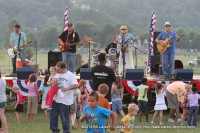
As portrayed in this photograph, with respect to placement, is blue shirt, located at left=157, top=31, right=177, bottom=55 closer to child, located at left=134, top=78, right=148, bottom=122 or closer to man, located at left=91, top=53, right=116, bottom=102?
child, located at left=134, top=78, right=148, bottom=122

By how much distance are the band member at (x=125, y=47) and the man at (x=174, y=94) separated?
2261 mm

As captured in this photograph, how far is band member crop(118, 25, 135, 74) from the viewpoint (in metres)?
23.1

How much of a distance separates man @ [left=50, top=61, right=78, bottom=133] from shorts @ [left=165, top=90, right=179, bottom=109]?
603 cm

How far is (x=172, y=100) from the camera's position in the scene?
21.7 m

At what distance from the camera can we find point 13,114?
75.4 ft

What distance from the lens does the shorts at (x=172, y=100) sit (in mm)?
21578

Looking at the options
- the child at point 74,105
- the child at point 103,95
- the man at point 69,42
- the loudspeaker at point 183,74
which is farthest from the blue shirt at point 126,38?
the child at point 103,95

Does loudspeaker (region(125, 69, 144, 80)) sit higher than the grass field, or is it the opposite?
loudspeaker (region(125, 69, 144, 80))

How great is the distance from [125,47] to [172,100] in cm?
270

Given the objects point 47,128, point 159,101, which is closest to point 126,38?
point 159,101

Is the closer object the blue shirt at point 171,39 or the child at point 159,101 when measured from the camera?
the child at point 159,101

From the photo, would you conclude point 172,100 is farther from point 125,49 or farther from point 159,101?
point 125,49

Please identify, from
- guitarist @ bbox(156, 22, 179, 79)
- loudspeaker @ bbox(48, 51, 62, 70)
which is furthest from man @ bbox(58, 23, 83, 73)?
guitarist @ bbox(156, 22, 179, 79)

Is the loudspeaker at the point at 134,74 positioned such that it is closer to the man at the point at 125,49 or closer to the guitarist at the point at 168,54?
the man at the point at 125,49
